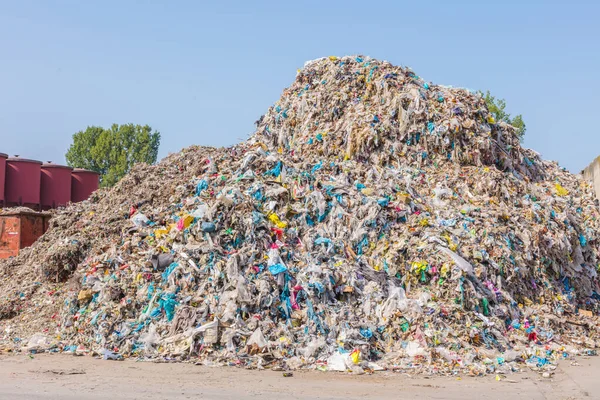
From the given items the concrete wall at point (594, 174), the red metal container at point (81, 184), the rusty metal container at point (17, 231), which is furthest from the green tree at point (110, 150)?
the concrete wall at point (594, 174)

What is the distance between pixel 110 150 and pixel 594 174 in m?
27.6

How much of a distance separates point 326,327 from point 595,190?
7869 mm

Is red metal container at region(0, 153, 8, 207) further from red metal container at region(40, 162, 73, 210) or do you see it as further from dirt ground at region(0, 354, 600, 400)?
dirt ground at region(0, 354, 600, 400)

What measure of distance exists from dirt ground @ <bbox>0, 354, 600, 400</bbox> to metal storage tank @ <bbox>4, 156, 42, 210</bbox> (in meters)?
9.73

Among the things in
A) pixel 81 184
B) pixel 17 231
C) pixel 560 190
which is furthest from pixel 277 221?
pixel 81 184

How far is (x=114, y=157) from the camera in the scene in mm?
34625

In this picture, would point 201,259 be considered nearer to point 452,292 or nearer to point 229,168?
point 229,168

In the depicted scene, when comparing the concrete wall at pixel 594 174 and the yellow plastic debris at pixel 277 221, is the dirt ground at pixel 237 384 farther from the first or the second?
the concrete wall at pixel 594 174

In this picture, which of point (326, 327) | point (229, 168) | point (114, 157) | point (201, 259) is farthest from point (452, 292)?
point (114, 157)

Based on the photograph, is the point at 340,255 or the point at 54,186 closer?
the point at 340,255

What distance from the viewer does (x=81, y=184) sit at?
57.9 feet

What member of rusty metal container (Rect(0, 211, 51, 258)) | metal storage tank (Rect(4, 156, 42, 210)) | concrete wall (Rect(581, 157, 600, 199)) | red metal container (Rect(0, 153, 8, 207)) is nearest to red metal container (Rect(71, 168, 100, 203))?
metal storage tank (Rect(4, 156, 42, 210))

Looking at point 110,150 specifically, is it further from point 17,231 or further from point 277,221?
point 277,221

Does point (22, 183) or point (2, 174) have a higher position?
point (2, 174)
